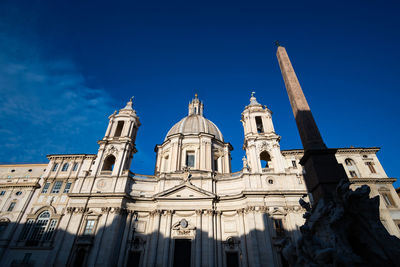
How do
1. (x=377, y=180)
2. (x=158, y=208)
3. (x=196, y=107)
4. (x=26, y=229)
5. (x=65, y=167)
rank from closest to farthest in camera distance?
1. (x=26, y=229)
2. (x=158, y=208)
3. (x=377, y=180)
4. (x=65, y=167)
5. (x=196, y=107)

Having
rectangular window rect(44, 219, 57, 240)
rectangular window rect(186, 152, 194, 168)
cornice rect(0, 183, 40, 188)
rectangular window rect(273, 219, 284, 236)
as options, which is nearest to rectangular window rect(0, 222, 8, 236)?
cornice rect(0, 183, 40, 188)

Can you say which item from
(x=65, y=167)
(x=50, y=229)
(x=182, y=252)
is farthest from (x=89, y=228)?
(x=182, y=252)

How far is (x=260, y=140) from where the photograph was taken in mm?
28906

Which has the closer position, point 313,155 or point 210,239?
point 313,155

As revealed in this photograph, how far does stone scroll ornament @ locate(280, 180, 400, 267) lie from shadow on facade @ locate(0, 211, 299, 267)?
1346 centimetres

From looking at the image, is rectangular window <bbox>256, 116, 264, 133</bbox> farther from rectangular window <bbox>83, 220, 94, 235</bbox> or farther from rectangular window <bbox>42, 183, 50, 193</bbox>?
rectangular window <bbox>42, 183, 50, 193</bbox>

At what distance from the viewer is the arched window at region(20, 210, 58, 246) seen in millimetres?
23062

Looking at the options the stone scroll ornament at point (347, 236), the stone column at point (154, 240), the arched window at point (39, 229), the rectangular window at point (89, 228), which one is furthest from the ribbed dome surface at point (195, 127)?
the stone scroll ornament at point (347, 236)

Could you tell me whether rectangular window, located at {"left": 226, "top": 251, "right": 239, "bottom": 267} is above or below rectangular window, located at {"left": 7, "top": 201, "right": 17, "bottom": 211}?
below

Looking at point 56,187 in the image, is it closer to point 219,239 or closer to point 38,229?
point 38,229

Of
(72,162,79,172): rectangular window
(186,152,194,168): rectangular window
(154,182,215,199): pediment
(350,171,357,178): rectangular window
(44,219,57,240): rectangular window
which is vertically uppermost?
(186,152,194,168): rectangular window

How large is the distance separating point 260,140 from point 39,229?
27.3 metres

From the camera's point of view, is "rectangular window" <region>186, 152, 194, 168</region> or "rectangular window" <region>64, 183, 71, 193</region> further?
"rectangular window" <region>186, 152, 194, 168</region>

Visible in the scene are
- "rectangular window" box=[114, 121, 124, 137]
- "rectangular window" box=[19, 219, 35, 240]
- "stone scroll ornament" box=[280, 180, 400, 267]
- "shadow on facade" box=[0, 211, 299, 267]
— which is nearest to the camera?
"stone scroll ornament" box=[280, 180, 400, 267]
